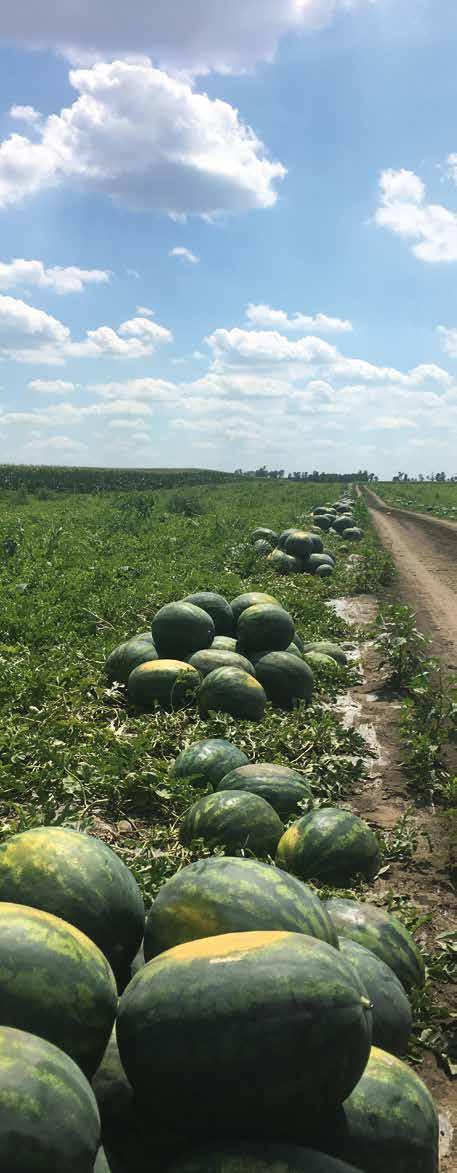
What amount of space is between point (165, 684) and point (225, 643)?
124cm

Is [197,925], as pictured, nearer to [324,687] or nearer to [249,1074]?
[249,1074]

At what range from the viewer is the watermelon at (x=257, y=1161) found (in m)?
1.94

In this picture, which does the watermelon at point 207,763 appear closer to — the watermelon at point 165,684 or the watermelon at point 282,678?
the watermelon at point 165,684

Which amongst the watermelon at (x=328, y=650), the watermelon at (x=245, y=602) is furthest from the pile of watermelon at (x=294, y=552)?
the watermelon at (x=245, y=602)

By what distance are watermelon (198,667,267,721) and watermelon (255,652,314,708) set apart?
0.75 metres

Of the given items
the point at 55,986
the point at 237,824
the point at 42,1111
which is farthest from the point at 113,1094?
the point at 237,824

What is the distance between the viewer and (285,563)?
15.5 metres

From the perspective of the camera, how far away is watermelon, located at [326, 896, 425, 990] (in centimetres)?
345

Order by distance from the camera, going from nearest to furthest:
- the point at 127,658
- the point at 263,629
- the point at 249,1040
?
the point at 249,1040 → the point at 127,658 → the point at 263,629

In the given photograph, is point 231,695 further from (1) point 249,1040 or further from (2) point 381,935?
(1) point 249,1040

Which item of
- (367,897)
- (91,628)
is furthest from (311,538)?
(367,897)

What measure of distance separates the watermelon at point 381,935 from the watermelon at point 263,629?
4289mm

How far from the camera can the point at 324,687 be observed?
27.3 ft

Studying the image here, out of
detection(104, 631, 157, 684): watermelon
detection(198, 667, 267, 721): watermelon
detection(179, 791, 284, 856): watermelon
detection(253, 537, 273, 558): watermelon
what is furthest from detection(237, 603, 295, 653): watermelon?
detection(253, 537, 273, 558): watermelon
